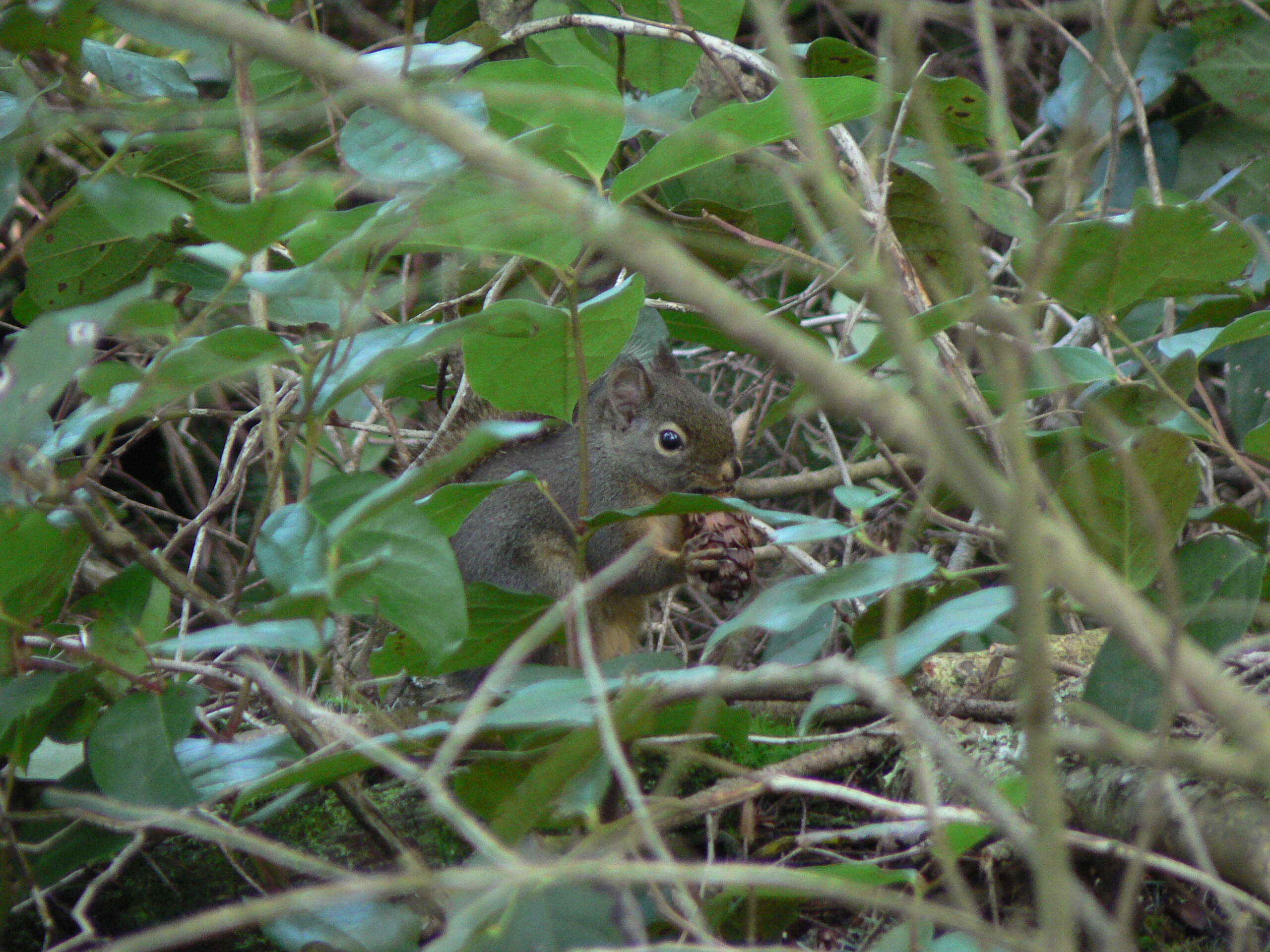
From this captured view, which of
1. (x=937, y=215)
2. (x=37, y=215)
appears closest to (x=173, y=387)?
(x=937, y=215)

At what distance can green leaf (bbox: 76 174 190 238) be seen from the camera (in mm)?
1193

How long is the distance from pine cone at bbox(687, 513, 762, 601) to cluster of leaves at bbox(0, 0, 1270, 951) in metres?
0.13

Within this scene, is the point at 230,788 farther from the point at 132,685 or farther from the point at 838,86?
the point at 838,86

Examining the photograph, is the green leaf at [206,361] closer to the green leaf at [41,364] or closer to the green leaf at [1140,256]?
the green leaf at [41,364]

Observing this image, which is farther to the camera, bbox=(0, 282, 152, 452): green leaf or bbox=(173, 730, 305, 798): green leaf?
bbox=(173, 730, 305, 798): green leaf

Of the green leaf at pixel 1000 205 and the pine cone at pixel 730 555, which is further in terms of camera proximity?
the pine cone at pixel 730 555

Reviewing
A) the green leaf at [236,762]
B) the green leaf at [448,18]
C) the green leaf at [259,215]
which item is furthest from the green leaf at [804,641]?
the green leaf at [448,18]

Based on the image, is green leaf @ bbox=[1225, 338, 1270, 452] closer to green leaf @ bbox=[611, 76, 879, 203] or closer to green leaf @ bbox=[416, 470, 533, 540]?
green leaf @ bbox=[611, 76, 879, 203]

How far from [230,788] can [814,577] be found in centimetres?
61

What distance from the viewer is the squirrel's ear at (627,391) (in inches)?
94.3

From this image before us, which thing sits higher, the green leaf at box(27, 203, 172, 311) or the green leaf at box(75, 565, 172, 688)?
the green leaf at box(27, 203, 172, 311)

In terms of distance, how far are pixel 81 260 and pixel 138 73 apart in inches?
13.1

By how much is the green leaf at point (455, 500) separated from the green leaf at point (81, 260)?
0.87 metres

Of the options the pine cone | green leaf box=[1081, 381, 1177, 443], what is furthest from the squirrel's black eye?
green leaf box=[1081, 381, 1177, 443]
